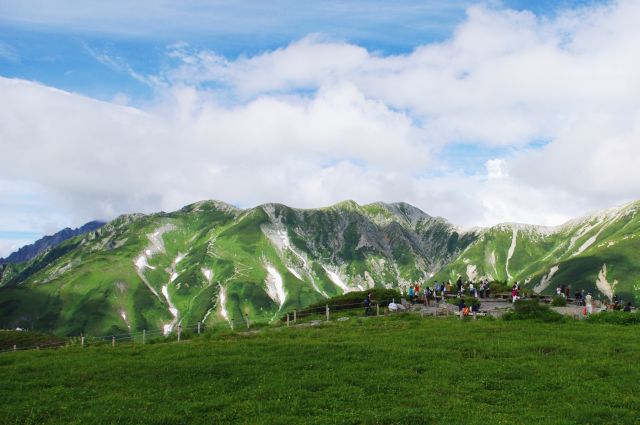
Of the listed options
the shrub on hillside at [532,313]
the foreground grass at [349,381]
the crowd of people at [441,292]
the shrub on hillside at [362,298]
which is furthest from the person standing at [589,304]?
the shrub on hillside at [362,298]

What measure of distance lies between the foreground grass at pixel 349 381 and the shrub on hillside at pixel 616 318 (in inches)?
261

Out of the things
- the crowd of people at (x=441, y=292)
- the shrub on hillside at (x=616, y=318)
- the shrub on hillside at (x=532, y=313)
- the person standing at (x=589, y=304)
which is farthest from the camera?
the crowd of people at (x=441, y=292)

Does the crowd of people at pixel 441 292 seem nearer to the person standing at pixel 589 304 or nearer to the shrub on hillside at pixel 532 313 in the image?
the shrub on hillside at pixel 532 313

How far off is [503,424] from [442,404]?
3404 mm

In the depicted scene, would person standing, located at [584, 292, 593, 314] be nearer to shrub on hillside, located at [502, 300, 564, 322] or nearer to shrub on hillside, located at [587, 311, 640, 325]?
shrub on hillside, located at [587, 311, 640, 325]

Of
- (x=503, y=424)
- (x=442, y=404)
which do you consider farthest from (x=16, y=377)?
(x=503, y=424)

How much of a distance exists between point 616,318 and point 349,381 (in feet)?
109

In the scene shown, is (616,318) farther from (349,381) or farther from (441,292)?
(349,381)

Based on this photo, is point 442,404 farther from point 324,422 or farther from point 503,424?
point 324,422

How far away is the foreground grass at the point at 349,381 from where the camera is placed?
73.0 feet

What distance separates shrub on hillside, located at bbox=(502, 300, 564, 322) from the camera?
47.8 metres

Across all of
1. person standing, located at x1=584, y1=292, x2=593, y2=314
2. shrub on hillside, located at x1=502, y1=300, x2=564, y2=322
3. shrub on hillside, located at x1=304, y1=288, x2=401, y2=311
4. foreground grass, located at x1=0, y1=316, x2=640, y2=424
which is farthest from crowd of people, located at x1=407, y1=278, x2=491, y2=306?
foreground grass, located at x1=0, y1=316, x2=640, y2=424

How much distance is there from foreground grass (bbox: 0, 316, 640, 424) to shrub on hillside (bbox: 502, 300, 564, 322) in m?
6.57

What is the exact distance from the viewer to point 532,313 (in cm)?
4919
